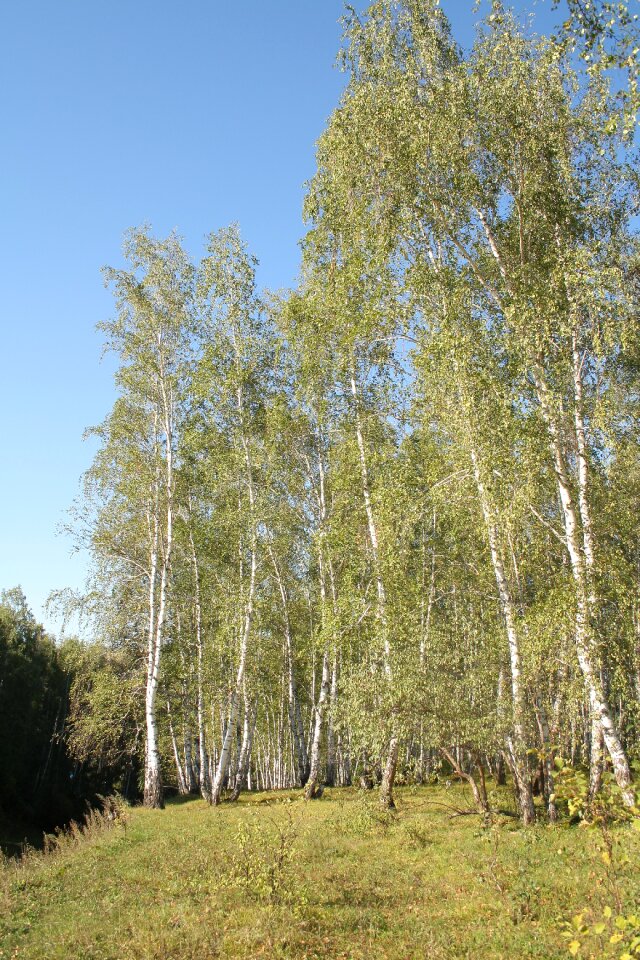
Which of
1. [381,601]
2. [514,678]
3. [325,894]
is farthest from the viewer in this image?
[381,601]

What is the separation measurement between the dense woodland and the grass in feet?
4.90

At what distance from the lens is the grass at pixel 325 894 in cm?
705

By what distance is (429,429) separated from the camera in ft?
53.0

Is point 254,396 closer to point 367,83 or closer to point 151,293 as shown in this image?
point 151,293

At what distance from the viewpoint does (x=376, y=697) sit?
12719mm

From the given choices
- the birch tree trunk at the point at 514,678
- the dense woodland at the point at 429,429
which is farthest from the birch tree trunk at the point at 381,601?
the birch tree trunk at the point at 514,678

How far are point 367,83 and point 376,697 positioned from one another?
13.7m

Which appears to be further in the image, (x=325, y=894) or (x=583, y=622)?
(x=583, y=622)

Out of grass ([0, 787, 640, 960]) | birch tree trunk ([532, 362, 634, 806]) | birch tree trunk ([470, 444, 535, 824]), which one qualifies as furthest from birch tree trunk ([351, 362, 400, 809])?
birch tree trunk ([532, 362, 634, 806])

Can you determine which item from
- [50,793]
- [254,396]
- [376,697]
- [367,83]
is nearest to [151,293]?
[254,396]

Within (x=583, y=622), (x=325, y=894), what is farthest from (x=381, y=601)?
(x=325, y=894)

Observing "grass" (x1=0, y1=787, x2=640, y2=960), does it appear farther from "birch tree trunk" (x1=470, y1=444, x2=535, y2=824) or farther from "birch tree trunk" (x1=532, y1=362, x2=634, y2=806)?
"birch tree trunk" (x1=532, y1=362, x2=634, y2=806)

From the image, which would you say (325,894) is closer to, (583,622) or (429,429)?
(583,622)

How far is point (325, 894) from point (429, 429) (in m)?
10.5
